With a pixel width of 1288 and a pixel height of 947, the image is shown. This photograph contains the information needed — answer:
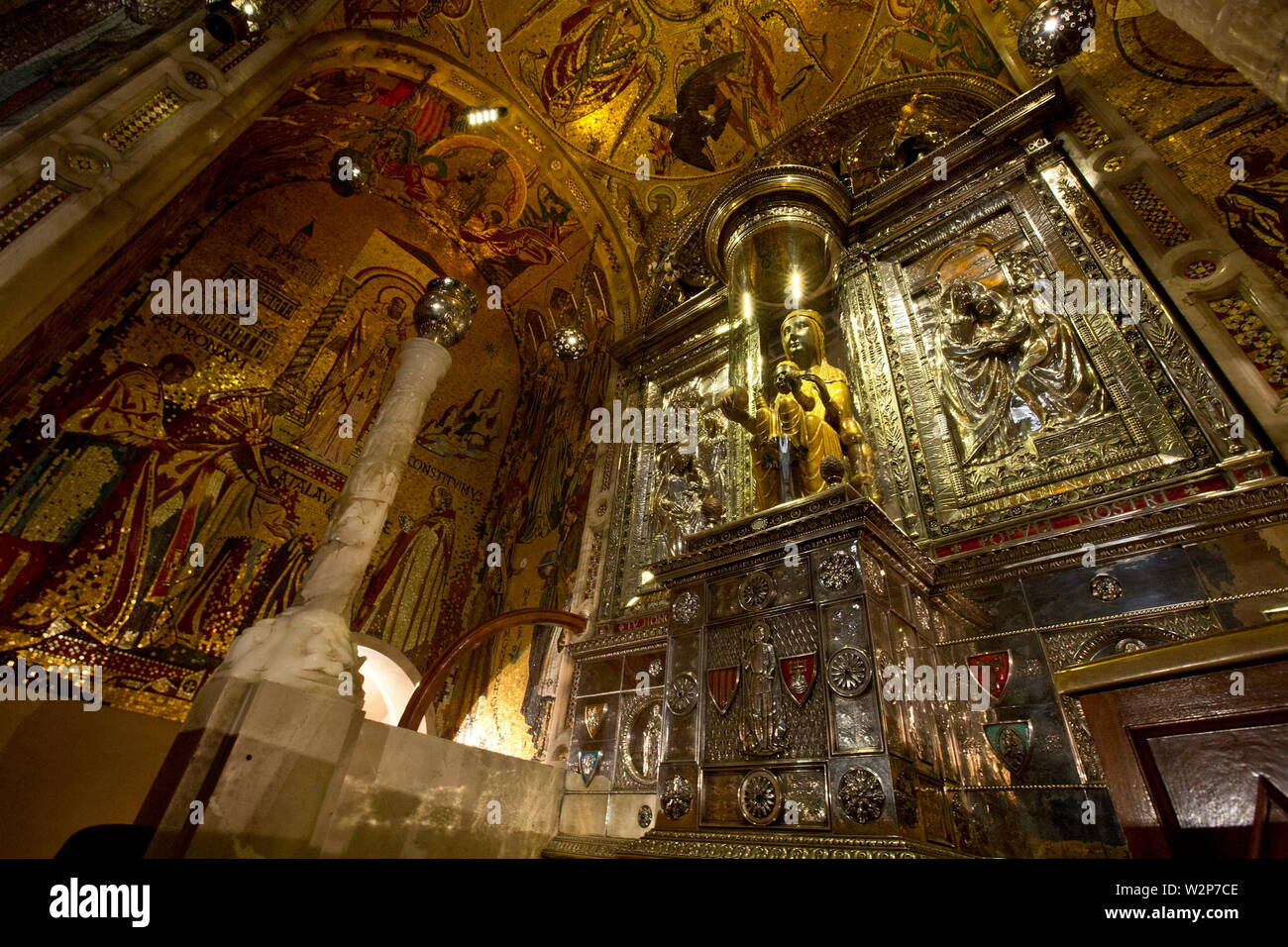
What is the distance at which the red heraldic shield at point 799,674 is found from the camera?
2.48m

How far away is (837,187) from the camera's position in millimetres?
4926

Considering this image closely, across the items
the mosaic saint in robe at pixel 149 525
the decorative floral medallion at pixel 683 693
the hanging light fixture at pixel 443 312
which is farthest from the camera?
the mosaic saint in robe at pixel 149 525

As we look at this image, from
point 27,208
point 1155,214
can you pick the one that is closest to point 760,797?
point 1155,214

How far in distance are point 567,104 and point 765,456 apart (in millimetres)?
6015

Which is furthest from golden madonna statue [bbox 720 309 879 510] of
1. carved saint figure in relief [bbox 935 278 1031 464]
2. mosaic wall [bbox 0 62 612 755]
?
mosaic wall [bbox 0 62 612 755]

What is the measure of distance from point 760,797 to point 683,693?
25.5 inches

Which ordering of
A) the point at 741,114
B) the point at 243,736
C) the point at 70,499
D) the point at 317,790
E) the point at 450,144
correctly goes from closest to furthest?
the point at 243,736
the point at 317,790
the point at 70,499
the point at 741,114
the point at 450,144

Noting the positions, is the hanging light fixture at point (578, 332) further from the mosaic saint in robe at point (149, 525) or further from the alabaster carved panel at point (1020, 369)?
the mosaic saint in robe at point (149, 525)

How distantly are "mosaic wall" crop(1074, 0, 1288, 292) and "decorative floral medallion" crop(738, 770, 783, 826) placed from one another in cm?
382

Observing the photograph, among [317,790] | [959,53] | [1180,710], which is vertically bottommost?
[317,790]

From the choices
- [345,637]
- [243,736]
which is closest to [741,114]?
[345,637]

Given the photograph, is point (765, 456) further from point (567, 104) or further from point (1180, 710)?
point (567, 104)

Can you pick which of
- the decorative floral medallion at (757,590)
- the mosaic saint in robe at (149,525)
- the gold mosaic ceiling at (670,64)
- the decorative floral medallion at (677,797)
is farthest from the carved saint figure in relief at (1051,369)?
the mosaic saint in robe at (149,525)

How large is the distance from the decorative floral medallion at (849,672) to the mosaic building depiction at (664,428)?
0.8 inches
